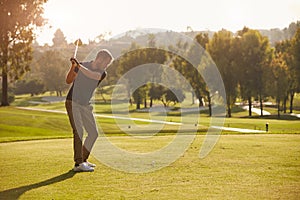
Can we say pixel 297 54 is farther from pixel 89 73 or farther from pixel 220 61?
pixel 89 73

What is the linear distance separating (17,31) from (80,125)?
3951cm

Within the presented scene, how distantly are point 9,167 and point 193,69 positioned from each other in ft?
179

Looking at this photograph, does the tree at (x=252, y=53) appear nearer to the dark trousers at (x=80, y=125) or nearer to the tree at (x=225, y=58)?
the tree at (x=225, y=58)

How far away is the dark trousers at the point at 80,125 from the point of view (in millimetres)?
10023

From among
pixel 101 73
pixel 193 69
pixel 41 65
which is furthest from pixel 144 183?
pixel 41 65

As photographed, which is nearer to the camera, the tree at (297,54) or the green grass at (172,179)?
the green grass at (172,179)

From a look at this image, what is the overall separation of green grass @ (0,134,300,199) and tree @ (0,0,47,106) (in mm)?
34980

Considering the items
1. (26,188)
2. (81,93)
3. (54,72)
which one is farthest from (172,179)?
(54,72)

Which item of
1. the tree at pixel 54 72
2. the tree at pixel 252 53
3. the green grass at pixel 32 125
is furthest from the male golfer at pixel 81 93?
the tree at pixel 54 72

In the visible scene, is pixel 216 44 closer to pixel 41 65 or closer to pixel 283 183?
pixel 283 183

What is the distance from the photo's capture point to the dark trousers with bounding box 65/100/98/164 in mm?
10023

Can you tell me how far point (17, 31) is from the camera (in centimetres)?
4691

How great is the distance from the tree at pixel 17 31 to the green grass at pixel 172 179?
3498 centimetres

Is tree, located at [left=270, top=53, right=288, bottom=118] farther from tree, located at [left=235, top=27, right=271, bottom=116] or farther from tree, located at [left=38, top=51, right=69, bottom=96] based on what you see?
tree, located at [left=38, top=51, right=69, bottom=96]
